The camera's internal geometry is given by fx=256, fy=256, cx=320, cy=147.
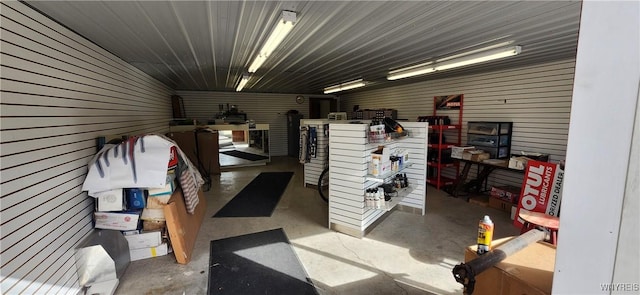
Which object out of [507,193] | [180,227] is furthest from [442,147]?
[180,227]

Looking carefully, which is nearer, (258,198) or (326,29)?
(326,29)

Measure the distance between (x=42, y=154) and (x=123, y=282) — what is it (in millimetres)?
1503

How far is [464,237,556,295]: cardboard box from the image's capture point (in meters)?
1.20

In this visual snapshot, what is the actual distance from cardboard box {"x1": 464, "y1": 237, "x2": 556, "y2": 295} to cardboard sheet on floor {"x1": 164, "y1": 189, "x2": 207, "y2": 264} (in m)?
3.05

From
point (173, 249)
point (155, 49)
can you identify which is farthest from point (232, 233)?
point (155, 49)

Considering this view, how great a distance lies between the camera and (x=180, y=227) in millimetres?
3230

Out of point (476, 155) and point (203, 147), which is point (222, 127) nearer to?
point (203, 147)

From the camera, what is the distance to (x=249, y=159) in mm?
9297

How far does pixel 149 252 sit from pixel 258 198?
7.93ft

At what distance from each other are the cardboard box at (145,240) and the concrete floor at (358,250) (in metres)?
0.19

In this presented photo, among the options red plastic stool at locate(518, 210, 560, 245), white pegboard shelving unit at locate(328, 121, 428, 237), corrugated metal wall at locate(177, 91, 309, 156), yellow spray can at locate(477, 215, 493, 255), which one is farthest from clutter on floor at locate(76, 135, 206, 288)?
corrugated metal wall at locate(177, 91, 309, 156)

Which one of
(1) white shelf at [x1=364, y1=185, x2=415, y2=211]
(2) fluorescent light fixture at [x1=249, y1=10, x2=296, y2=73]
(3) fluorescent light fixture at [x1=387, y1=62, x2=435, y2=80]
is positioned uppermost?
(3) fluorescent light fixture at [x1=387, y1=62, x2=435, y2=80]

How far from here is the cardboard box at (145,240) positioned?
3.12 metres

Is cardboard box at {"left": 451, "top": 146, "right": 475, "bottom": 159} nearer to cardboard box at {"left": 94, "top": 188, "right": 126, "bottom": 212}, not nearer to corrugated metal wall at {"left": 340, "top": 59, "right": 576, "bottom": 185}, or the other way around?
corrugated metal wall at {"left": 340, "top": 59, "right": 576, "bottom": 185}
